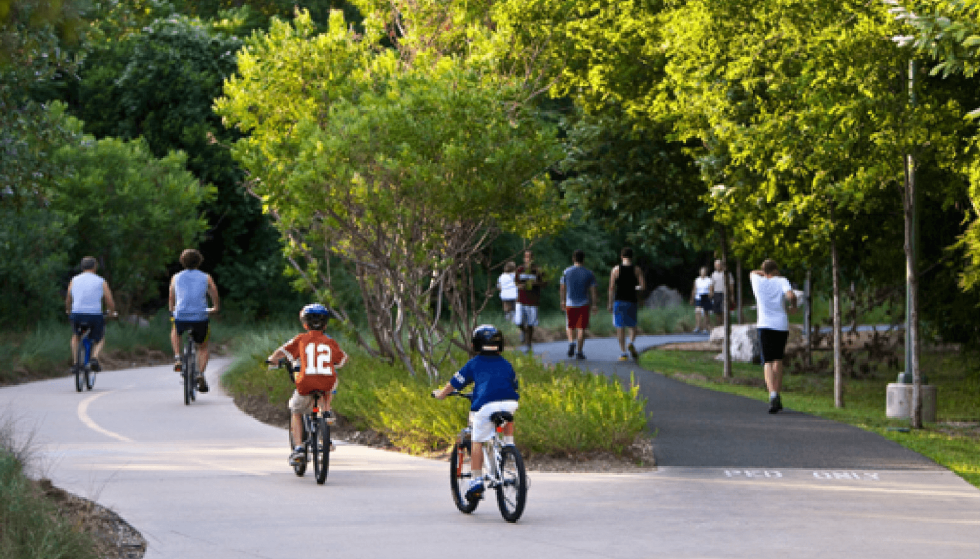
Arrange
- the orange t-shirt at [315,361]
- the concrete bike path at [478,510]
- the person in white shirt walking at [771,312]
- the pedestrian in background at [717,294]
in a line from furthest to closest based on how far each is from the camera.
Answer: the pedestrian in background at [717,294] → the person in white shirt walking at [771,312] → the orange t-shirt at [315,361] → the concrete bike path at [478,510]

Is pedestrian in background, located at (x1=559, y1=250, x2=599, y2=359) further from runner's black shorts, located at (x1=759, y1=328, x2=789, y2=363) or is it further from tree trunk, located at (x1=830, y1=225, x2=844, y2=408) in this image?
runner's black shorts, located at (x1=759, y1=328, x2=789, y2=363)

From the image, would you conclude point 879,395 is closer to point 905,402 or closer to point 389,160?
point 905,402

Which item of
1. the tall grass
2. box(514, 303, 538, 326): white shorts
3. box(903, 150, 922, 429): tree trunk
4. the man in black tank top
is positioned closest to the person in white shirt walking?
box(903, 150, 922, 429): tree trunk

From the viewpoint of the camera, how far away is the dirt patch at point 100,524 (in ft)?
25.0

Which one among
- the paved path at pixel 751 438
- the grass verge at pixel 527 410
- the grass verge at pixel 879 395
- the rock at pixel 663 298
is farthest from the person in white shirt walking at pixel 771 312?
the rock at pixel 663 298

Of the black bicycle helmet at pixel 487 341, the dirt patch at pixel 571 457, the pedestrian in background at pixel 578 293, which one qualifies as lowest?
the dirt patch at pixel 571 457

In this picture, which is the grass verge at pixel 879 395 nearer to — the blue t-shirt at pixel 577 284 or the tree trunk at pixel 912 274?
the tree trunk at pixel 912 274

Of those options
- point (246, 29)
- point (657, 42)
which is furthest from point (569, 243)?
point (657, 42)

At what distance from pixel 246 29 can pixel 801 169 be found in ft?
77.0

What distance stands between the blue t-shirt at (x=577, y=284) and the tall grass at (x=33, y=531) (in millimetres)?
15248

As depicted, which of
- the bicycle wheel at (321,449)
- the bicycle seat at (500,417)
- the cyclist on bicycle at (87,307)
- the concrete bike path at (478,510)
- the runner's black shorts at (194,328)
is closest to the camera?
the concrete bike path at (478,510)

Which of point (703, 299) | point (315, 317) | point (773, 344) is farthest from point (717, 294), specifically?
point (315, 317)

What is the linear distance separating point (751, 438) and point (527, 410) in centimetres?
260

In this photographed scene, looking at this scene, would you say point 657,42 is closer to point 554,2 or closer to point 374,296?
point 554,2
